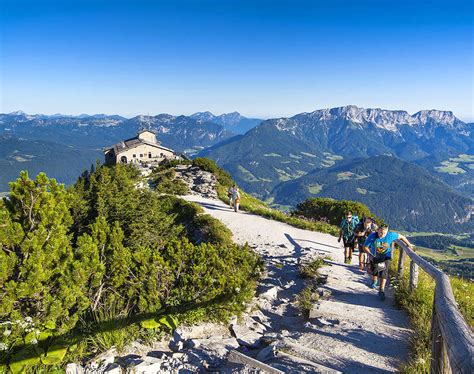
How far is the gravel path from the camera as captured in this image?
491 cm

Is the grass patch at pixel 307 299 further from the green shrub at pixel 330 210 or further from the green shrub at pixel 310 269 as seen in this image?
→ the green shrub at pixel 330 210

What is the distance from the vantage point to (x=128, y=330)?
619 centimetres

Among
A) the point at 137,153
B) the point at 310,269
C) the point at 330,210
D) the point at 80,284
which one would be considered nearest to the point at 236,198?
the point at 330,210

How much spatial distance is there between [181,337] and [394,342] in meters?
3.95

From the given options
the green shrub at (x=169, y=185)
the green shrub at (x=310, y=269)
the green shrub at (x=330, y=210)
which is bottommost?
the green shrub at (x=330, y=210)

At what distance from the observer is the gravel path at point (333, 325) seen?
4.91 meters

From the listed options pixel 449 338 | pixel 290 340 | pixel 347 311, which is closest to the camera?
pixel 449 338

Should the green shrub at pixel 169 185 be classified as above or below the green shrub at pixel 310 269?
below

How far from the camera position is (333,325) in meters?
6.33

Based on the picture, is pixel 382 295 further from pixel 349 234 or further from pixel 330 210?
pixel 330 210

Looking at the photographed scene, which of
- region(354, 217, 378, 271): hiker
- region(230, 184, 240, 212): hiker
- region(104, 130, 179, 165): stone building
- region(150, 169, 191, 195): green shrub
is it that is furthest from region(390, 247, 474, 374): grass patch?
region(104, 130, 179, 165): stone building

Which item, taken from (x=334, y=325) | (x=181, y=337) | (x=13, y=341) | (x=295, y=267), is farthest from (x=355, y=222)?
(x=13, y=341)

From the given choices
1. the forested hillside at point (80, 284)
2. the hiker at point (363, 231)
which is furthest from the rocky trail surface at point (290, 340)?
the hiker at point (363, 231)

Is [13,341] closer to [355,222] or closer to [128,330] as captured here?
[128,330]
